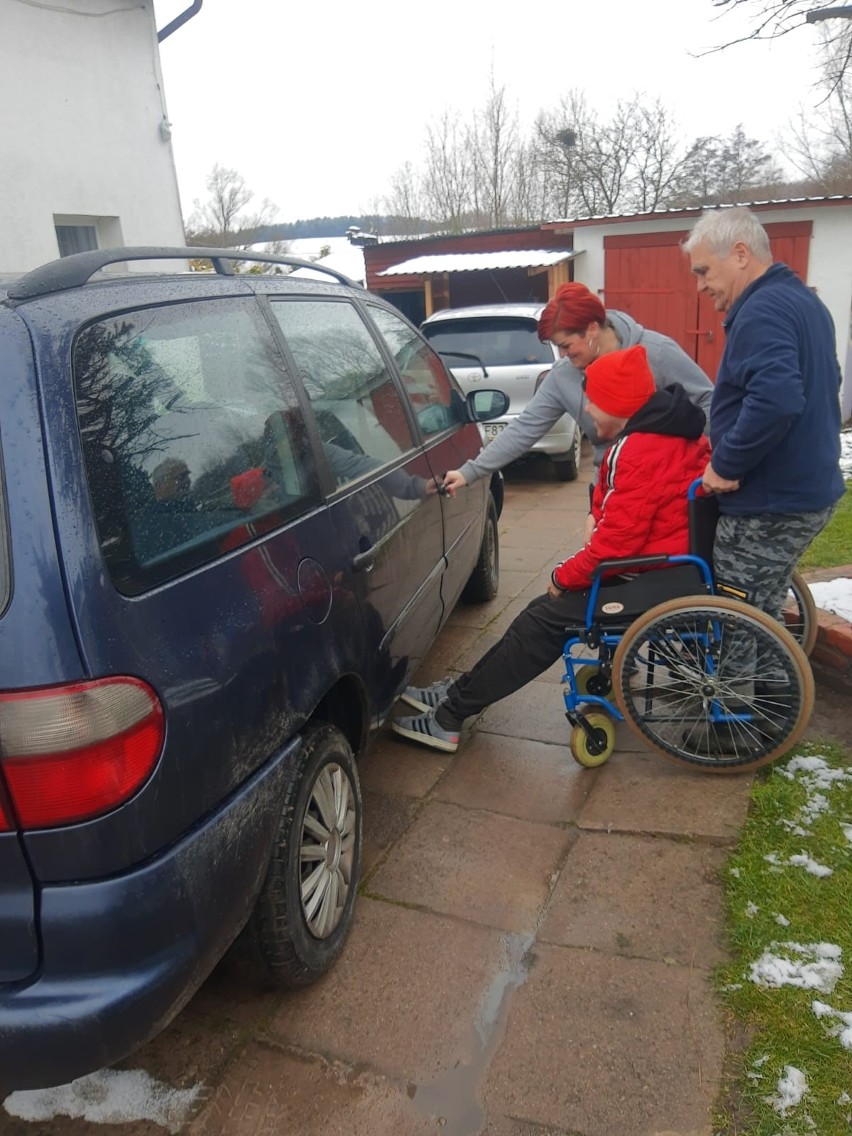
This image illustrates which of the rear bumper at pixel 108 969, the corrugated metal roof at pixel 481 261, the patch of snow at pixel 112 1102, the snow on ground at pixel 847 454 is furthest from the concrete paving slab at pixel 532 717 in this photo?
the corrugated metal roof at pixel 481 261

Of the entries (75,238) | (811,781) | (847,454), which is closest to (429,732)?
(811,781)

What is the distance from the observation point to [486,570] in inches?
202

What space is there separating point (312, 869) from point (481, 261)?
1272 cm

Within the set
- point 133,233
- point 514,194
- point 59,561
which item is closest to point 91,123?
point 133,233

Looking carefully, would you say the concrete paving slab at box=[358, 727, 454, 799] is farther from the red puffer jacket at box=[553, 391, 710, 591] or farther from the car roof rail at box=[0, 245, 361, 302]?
the car roof rail at box=[0, 245, 361, 302]

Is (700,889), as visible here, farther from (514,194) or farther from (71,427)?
(514,194)

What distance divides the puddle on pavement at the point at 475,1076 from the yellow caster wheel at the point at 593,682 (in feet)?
4.42

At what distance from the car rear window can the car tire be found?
0.89 meters

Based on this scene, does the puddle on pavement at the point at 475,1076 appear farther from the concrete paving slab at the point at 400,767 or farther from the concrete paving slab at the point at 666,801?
the concrete paving slab at the point at 400,767

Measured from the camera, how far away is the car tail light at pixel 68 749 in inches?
58.4

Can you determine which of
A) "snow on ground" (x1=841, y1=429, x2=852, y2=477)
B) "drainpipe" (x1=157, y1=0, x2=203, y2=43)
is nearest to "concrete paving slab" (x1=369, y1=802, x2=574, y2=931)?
"snow on ground" (x1=841, y1=429, x2=852, y2=477)

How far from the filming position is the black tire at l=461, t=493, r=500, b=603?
16.6ft

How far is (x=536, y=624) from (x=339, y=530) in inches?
40.0

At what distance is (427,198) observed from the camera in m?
28.0
